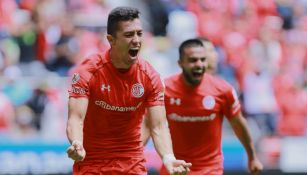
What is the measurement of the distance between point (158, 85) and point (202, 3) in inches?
355

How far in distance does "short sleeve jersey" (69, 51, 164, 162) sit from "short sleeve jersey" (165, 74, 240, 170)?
5.47ft

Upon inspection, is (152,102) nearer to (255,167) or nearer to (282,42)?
(255,167)

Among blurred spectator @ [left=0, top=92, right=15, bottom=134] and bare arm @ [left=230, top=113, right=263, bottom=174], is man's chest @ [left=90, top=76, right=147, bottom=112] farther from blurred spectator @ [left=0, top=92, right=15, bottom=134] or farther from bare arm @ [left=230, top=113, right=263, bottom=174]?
blurred spectator @ [left=0, top=92, right=15, bottom=134]

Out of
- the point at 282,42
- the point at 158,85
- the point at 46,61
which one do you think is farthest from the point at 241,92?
the point at 158,85

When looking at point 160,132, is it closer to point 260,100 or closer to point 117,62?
point 117,62

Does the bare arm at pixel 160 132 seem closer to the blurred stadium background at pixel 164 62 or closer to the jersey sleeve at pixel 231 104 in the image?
the jersey sleeve at pixel 231 104

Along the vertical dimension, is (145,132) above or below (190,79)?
below

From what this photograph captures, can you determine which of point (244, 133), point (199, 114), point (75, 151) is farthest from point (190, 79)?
point (75, 151)

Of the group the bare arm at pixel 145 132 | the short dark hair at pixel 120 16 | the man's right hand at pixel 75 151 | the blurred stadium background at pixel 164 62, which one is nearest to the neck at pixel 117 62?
the short dark hair at pixel 120 16

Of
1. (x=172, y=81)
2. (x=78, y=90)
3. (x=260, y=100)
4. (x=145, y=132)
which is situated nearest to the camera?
(x=78, y=90)

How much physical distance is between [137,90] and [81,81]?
0.49m

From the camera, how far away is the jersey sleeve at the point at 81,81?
6.71m

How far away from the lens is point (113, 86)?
691 centimetres

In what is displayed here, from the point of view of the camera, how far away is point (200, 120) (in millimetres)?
→ 8672
